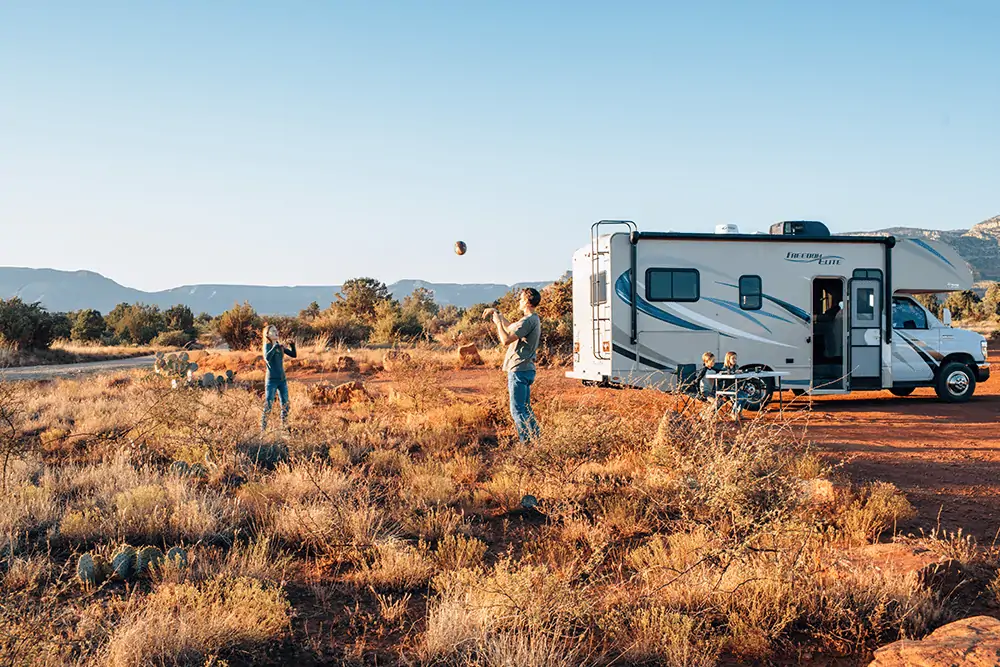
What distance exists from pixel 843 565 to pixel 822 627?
55 centimetres

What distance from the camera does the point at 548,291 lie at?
26.1 metres

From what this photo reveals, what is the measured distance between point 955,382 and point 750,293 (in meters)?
4.11

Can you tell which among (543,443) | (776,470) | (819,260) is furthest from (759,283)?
(776,470)

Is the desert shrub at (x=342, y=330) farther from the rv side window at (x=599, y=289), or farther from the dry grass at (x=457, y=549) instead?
the dry grass at (x=457, y=549)

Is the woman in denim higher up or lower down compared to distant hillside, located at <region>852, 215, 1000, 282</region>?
lower down

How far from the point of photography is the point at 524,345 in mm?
7340

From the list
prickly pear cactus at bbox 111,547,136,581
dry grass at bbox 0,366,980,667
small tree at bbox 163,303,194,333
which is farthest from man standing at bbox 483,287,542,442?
small tree at bbox 163,303,194,333

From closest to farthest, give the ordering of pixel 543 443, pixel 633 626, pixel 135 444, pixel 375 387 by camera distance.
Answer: pixel 633 626 < pixel 543 443 < pixel 135 444 < pixel 375 387

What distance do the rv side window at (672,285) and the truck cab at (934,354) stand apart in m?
3.67

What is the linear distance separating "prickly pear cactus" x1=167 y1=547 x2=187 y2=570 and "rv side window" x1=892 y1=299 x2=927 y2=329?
11740 mm

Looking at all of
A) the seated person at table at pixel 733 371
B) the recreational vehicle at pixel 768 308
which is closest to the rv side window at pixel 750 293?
the recreational vehicle at pixel 768 308

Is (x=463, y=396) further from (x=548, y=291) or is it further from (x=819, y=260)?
(x=548, y=291)

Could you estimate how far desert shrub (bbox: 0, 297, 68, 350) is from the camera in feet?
73.0

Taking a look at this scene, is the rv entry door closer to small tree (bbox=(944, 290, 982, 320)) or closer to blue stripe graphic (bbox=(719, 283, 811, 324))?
blue stripe graphic (bbox=(719, 283, 811, 324))
